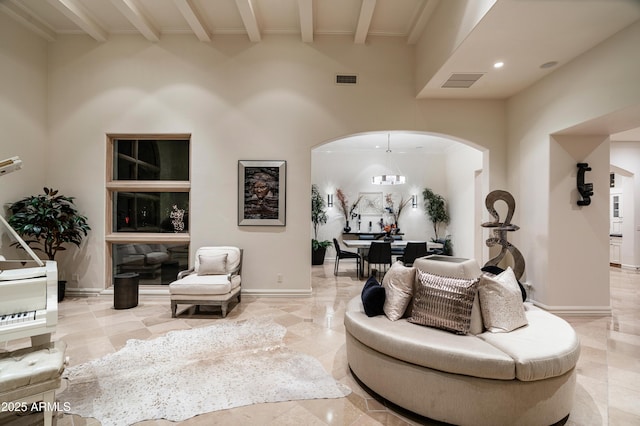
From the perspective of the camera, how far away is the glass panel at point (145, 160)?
16.2ft

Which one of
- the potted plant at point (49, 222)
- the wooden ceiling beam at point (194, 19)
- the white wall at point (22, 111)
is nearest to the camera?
the wooden ceiling beam at point (194, 19)

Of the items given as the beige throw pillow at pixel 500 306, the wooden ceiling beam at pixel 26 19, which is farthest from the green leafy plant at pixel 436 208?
the wooden ceiling beam at pixel 26 19

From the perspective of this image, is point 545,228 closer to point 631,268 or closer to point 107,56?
point 631,268

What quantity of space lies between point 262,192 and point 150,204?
2.03 m

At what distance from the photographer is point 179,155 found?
492 centimetres

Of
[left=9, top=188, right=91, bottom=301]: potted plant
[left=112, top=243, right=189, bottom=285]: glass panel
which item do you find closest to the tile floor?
[left=112, top=243, right=189, bottom=285]: glass panel

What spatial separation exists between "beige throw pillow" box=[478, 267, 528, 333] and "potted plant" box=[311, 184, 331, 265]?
5967 millimetres

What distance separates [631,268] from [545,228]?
5.76 meters

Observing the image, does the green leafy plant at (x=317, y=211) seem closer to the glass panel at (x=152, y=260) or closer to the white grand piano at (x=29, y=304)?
the glass panel at (x=152, y=260)

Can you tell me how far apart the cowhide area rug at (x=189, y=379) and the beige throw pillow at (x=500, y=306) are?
1.26 meters

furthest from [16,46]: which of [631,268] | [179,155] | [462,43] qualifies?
[631,268]

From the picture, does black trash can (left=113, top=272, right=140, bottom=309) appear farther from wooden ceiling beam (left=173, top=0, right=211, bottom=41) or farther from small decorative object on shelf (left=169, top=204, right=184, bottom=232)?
wooden ceiling beam (left=173, top=0, right=211, bottom=41)

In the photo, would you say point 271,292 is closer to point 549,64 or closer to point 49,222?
point 49,222

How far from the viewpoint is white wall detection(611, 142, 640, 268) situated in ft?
22.5
